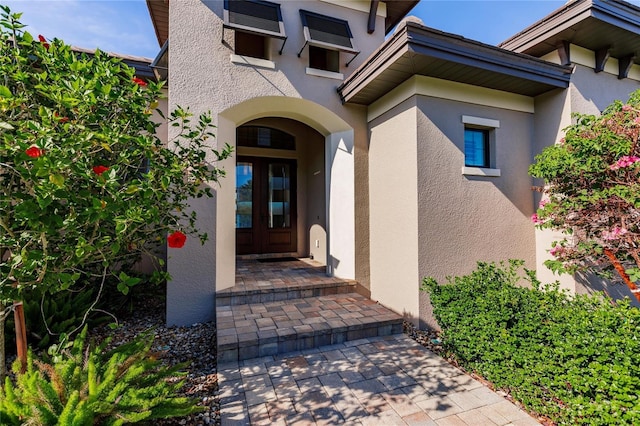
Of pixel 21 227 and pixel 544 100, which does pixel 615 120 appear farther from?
pixel 21 227

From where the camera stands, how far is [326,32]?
631cm

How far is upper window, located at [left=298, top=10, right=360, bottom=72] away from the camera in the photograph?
611cm

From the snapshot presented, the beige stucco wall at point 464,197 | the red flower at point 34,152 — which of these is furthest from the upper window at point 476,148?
the red flower at point 34,152

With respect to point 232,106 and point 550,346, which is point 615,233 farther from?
point 232,106

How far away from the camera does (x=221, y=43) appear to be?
579 cm

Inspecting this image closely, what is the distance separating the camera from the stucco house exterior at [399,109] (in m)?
5.24

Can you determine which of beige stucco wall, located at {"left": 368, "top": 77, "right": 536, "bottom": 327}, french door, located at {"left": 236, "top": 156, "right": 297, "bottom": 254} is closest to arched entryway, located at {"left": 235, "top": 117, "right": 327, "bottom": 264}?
french door, located at {"left": 236, "top": 156, "right": 297, "bottom": 254}

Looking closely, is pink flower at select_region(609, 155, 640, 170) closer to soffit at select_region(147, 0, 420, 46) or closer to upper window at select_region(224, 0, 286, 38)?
soffit at select_region(147, 0, 420, 46)

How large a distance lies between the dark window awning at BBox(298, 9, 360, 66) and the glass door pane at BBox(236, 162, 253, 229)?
4068 millimetres

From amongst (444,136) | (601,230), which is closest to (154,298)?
(444,136)

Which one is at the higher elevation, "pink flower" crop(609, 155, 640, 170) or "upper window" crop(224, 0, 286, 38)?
"upper window" crop(224, 0, 286, 38)

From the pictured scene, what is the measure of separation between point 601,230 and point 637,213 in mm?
477

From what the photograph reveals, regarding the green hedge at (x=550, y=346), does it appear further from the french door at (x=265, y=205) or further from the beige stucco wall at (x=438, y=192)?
the french door at (x=265, y=205)

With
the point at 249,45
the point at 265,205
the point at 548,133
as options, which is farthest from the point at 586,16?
the point at 265,205
